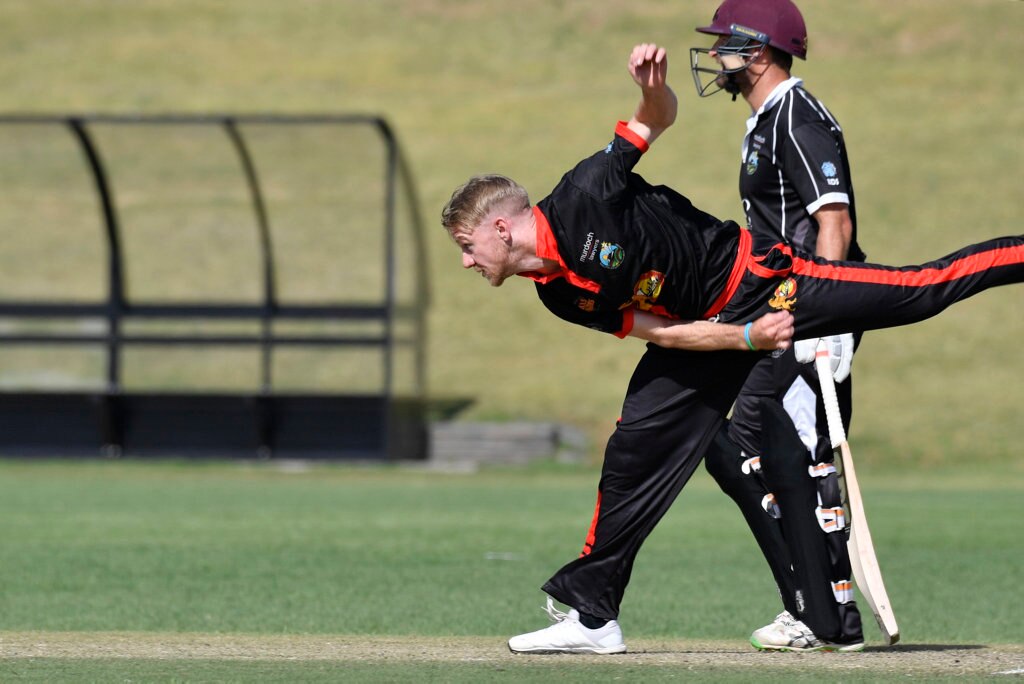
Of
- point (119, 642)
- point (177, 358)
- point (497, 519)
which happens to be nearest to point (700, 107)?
point (177, 358)

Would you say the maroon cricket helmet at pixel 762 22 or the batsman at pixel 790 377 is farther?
the maroon cricket helmet at pixel 762 22

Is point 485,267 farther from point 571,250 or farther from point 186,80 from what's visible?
point 186,80

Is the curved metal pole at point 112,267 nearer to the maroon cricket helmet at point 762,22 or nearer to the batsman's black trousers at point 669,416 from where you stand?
the maroon cricket helmet at point 762,22

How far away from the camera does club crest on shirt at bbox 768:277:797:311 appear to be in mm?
5457

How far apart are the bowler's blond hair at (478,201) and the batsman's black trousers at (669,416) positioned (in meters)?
0.86

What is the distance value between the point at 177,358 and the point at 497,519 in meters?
15.0

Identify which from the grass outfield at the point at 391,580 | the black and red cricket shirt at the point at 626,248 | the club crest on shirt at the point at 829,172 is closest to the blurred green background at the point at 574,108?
the grass outfield at the point at 391,580

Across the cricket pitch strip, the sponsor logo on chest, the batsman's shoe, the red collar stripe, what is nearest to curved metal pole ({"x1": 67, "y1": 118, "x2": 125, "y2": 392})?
the cricket pitch strip

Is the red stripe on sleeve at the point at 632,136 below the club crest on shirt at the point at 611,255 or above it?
above

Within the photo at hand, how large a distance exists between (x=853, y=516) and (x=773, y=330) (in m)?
1.15

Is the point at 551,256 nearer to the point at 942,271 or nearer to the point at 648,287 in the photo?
the point at 648,287

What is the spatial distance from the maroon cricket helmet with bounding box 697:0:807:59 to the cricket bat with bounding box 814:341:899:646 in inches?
49.4

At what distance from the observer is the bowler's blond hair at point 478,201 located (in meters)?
5.29

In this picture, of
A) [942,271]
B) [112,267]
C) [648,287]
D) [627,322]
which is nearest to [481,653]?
[627,322]
